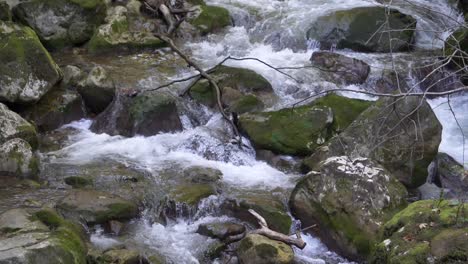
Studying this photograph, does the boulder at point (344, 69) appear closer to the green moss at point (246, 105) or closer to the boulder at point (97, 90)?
the green moss at point (246, 105)

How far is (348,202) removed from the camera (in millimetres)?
5828

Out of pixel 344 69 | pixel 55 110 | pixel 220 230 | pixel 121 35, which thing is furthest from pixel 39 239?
pixel 121 35

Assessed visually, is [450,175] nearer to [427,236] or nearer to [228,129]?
[228,129]

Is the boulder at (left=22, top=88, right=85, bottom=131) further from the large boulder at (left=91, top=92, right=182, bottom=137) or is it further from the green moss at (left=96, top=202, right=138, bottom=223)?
the green moss at (left=96, top=202, right=138, bottom=223)

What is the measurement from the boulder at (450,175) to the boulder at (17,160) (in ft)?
16.5

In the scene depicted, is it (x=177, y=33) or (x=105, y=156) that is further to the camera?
(x=177, y=33)

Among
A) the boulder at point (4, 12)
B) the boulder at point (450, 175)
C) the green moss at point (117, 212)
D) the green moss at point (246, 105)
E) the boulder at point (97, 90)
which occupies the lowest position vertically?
the boulder at point (450, 175)

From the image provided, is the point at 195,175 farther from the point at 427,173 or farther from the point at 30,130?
the point at 427,173

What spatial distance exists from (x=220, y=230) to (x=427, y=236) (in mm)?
2461

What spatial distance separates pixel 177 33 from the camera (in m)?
11.2

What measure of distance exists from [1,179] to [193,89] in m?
3.33

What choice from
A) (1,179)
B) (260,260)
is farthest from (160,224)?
(1,179)

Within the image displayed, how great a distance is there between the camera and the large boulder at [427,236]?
368cm

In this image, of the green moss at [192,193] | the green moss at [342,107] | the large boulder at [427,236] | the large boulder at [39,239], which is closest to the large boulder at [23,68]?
the green moss at [192,193]
